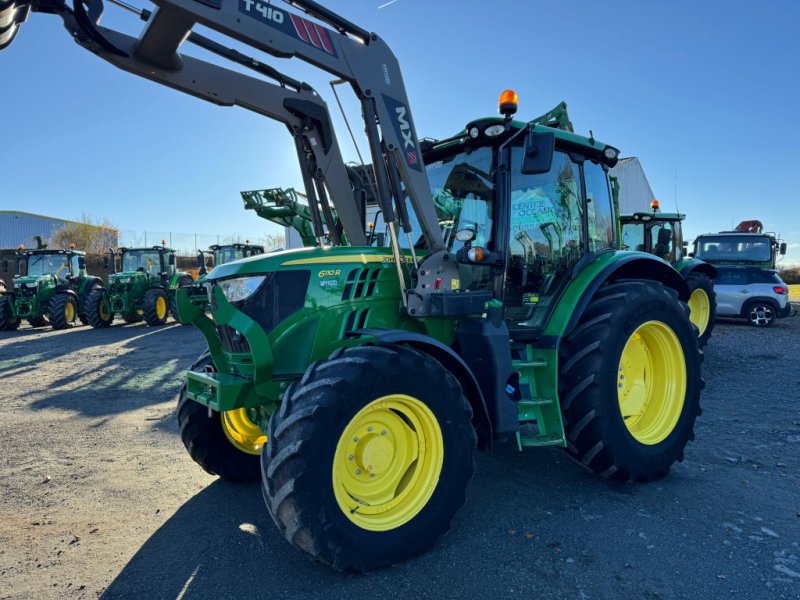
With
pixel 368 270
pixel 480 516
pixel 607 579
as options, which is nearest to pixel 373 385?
pixel 368 270

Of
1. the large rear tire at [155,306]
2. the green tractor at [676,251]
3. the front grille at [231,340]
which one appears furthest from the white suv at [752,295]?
the large rear tire at [155,306]

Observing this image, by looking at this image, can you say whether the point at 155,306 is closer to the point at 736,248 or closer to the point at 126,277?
the point at 126,277

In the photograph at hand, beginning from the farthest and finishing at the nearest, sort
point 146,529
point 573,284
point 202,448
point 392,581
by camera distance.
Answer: point 573,284, point 202,448, point 146,529, point 392,581

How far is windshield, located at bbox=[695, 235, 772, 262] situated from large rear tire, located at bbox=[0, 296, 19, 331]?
59.7 ft

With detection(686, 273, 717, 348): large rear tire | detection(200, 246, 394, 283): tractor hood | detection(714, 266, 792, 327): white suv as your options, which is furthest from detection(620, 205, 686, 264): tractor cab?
detection(200, 246, 394, 283): tractor hood

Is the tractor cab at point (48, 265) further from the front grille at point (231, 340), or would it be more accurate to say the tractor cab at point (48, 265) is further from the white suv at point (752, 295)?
the white suv at point (752, 295)

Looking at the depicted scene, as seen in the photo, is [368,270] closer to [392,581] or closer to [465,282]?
[465,282]

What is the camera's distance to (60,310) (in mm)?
14180

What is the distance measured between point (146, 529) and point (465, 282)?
2.42 m

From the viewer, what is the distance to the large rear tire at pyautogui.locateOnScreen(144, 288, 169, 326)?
47.4ft

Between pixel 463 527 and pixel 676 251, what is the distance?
10.3 meters

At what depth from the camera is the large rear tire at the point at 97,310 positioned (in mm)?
14430

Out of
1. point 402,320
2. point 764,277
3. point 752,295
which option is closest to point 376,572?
point 402,320

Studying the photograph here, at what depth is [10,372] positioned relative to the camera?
8047 millimetres
